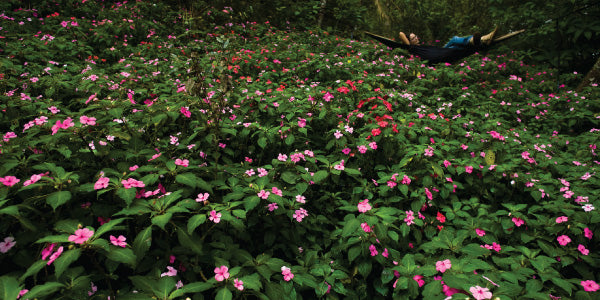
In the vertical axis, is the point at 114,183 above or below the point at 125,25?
→ above

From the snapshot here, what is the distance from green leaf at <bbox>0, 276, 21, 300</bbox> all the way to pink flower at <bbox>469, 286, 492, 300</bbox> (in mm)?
1701

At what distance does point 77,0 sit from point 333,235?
8.45m

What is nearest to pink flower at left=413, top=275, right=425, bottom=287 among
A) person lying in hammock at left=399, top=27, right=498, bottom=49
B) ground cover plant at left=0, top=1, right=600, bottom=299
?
ground cover plant at left=0, top=1, right=600, bottom=299

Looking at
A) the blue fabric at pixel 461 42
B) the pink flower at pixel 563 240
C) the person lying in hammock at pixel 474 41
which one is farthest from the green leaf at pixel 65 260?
the blue fabric at pixel 461 42

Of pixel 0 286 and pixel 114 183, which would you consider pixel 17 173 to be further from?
pixel 0 286

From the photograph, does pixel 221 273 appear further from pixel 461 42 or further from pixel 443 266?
pixel 461 42

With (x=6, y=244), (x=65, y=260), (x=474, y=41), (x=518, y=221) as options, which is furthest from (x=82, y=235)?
(x=474, y=41)

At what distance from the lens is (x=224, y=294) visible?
1138 mm

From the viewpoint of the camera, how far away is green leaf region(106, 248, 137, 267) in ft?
3.41

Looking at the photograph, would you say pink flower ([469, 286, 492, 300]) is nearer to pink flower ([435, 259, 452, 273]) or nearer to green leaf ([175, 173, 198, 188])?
pink flower ([435, 259, 452, 273])

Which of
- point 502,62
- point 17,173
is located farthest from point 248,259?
point 502,62

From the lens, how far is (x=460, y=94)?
4.75 metres

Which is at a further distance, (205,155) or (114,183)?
(205,155)

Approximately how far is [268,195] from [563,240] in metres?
2.00
